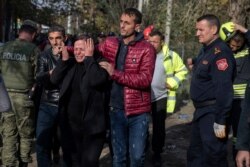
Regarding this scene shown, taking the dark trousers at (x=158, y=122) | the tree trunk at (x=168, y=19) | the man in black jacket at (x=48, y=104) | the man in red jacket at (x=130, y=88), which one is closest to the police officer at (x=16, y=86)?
the man in black jacket at (x=48, y=104)

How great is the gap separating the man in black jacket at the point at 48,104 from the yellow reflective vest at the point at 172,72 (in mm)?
2080

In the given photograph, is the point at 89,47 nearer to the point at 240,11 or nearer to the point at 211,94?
the point at 211,94

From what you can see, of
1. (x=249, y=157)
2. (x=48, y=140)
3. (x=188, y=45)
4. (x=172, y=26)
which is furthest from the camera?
(x=188, y=45)

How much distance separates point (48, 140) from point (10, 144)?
719mm

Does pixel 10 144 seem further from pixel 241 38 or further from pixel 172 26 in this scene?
pixel 172 26

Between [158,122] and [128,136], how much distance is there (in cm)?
209

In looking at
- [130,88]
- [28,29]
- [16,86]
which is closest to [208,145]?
[130,88]

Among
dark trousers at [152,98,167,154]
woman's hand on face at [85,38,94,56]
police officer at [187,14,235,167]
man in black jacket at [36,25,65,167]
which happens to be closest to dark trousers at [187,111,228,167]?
police officer at [187,14,235,167]

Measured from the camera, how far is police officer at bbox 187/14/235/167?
536 centimetres

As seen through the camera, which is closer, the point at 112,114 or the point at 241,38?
the point at 112,114

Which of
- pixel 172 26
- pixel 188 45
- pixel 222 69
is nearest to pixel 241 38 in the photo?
pixel 222 69

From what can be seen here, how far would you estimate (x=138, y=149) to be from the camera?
18.3 feet

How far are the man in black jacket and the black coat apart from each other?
64 centimetres

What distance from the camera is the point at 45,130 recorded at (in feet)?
20.6
